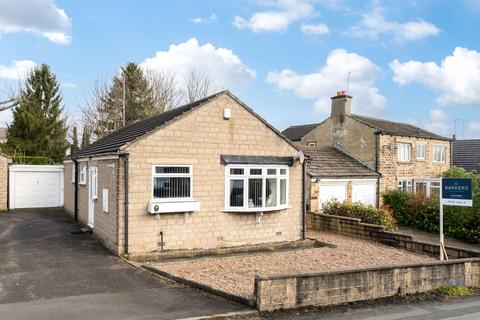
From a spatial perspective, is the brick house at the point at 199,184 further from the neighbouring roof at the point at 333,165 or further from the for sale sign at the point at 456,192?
the neighbouring roof at the point at 333,165

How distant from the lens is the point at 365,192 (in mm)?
24453

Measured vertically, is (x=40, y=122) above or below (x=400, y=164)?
above

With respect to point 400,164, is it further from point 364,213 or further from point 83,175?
point 83,175

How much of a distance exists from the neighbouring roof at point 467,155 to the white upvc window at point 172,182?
31570mm

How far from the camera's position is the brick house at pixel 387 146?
84.6 feet

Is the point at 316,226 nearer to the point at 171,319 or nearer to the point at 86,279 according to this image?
the point at 86,279

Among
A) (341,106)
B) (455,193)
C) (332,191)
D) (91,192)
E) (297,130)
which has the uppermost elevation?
(341,106)

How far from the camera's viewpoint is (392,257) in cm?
1391

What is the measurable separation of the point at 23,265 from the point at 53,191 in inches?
580

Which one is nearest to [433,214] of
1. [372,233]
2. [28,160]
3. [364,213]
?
[364,213]

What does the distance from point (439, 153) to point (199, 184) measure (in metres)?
22.9

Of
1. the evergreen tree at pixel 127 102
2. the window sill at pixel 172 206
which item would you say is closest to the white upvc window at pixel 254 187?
the window sill at pixel 172 206

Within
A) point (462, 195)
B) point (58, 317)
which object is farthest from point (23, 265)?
point (462, 195)

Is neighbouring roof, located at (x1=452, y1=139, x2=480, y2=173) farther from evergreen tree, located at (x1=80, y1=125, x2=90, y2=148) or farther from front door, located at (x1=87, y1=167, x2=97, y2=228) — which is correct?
evergreen tree, located at (x1=80, y1=125, x2=90, y2=148)
